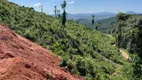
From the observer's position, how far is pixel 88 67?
25.7 meters

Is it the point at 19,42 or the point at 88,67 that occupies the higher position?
the point at 19,42

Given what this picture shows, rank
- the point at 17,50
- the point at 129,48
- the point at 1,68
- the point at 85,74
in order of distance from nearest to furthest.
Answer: the point at 1,68
the point at 17,50
the point at 85,74
the point at 129,48

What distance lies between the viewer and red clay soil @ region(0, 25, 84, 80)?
15336 millimetres

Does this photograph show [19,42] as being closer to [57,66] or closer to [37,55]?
[37,55]

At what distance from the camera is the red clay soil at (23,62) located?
15.3m

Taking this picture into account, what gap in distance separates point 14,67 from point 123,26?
5054cm

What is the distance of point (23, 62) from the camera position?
1664 centimetres

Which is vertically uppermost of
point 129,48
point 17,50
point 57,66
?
point 17,50

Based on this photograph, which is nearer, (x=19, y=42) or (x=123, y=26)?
(x=19, y=42)

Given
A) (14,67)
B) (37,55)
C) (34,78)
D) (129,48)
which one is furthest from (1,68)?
(129,48)

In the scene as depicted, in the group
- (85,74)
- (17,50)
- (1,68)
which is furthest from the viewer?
(85,74)

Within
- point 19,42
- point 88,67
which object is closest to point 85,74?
point 88,67

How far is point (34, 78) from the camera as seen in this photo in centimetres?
1580

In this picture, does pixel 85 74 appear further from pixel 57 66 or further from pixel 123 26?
pixel 123 26
